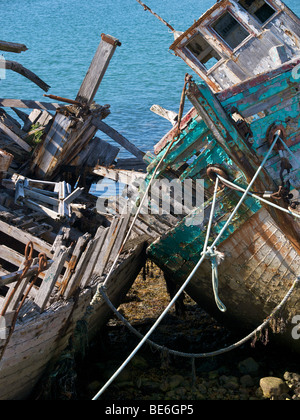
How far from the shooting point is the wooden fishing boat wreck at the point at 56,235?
22.6 ft

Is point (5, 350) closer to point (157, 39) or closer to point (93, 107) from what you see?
point (93, 107)

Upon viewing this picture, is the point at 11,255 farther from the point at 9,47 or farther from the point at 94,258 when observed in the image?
the point at 9,47

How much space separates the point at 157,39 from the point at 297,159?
40.1m

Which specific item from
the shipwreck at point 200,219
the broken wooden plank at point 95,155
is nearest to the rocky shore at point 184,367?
the shipwreck at point 200,219

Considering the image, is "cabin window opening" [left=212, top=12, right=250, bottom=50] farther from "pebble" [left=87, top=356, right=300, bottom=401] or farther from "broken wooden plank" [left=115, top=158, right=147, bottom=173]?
"pebble" [left=87, top=356, right=300, bottom=401]

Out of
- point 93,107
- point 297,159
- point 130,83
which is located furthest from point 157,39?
point 297,159

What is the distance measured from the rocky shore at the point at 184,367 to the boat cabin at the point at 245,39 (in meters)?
4.26

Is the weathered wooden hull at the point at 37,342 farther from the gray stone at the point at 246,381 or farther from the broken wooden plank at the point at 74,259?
the gray stone at the point at 246,381

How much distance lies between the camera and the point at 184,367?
358 inches

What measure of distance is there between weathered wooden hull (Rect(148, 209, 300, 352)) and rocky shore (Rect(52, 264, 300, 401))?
0.59 meters

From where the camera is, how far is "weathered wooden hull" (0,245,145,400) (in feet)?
22.3

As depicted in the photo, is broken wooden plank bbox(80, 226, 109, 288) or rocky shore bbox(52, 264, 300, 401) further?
rocky shore bbox(52, 264, 300, 401)

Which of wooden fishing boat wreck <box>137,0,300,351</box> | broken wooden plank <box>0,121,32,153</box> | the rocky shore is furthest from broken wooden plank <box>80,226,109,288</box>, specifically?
broken wooden plank <box>0,121,32,153</box>
